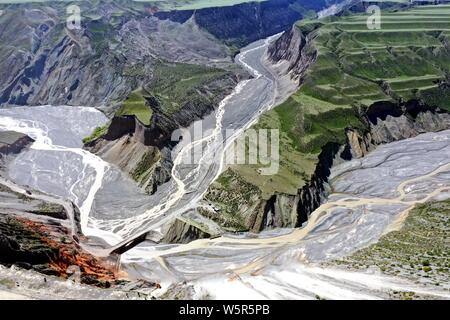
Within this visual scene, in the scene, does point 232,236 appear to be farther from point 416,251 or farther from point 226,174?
point 416,251

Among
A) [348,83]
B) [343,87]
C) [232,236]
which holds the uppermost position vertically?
[348,83]

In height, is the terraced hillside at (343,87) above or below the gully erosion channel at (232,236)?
above

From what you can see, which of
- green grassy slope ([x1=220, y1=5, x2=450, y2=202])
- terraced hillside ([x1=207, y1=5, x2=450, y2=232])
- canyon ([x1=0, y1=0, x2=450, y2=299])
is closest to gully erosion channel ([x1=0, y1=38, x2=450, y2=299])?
canyon ([x1=0, y1=0, x2=450, y2=299])

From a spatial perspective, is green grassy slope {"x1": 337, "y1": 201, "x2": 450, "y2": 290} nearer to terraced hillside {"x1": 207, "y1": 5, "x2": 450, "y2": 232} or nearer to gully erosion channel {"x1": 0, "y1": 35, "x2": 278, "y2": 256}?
terraced hillside {"x1": 207, "y1": 5, "x2": 450, "y2": 232}

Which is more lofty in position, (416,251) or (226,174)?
(226,174)

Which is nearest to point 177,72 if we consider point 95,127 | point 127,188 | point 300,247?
point 95,127

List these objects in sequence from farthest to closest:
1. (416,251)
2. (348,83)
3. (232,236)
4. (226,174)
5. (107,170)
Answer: (348,83) < (107,170) < (226,174) < (232,236) < (416,251)

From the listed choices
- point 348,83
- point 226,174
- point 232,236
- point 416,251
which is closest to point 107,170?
point 226,174

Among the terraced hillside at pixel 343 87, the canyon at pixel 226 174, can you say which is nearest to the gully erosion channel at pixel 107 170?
the canyon at pixel 226 174

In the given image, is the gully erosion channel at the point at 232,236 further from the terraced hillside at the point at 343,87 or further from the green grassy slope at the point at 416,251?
the terraced hillside at the point at 343,87
